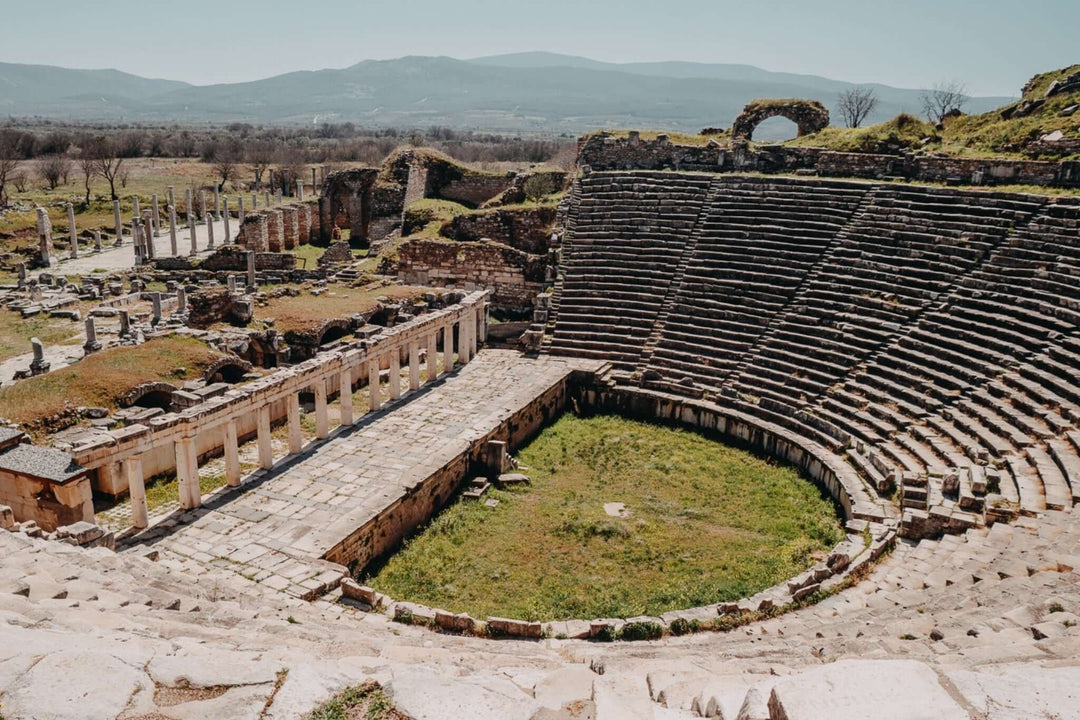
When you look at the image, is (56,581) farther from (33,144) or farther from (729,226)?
(33,144)

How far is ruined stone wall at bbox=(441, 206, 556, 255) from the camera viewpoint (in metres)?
32.8

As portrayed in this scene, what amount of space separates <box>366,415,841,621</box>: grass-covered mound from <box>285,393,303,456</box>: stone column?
365cm

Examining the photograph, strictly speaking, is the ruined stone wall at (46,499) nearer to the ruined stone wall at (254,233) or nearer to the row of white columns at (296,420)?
the row of white columns at (296,420)

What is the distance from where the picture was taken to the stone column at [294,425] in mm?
16672

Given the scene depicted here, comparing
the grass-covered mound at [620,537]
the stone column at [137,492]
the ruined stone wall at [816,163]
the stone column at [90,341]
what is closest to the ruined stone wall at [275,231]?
the stone column at [90,341]

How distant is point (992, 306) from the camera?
63.3 feet

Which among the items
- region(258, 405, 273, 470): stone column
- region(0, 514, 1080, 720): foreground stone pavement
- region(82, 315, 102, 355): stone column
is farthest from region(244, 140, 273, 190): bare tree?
region(0, 514, 1080, 720): foreground stone pavement

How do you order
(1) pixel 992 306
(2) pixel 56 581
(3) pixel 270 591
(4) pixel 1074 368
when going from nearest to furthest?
1. (2) pixel 56 581
2. (3) pixel 270 591
3. (4) pixel 1074 368
4. (1) pixel 992 306

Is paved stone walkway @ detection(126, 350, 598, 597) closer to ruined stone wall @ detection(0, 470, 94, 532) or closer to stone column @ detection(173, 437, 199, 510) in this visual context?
stone column @ detection(173, 437, 199, 510)

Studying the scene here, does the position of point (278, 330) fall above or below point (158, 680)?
below

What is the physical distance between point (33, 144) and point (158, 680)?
10300cm

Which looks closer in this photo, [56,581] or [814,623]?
[56,581]

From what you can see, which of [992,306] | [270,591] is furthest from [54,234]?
[992,306]

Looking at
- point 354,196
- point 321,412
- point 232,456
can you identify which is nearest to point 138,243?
point 354,196
